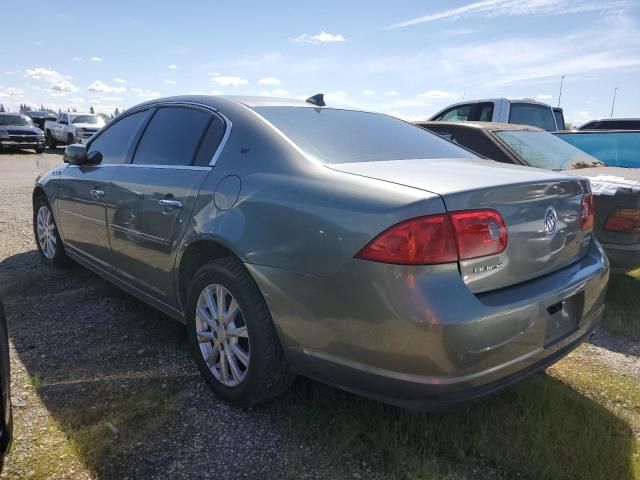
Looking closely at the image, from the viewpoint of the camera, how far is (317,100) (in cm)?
337

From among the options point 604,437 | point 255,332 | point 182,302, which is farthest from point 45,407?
point 604,437

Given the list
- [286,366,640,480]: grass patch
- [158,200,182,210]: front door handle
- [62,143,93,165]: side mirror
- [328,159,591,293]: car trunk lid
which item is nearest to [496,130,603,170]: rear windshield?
[328,159,591,293]: car trunk lid

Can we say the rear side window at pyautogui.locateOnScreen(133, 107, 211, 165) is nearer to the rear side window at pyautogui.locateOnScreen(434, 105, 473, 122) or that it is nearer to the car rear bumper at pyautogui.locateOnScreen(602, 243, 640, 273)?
Answer: the car rear bumper at pyautogui.locateOnScreen(602, 243, 640, 273)

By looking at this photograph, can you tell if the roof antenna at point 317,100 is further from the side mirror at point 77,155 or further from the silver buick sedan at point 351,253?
the side mirror at point 77,155

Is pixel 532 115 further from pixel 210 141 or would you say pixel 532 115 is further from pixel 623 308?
pixel 210 141

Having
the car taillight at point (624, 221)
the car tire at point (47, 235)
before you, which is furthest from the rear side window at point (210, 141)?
the car taillight at point (624, 221)

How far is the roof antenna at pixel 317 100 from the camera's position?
10.8 feet

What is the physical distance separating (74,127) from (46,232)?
1900cm

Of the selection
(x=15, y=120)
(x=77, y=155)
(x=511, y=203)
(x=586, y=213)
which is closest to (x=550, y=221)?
(x=511, y=203)

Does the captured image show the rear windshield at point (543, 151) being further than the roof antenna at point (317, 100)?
Yes

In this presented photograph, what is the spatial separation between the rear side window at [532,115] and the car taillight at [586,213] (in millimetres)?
5663

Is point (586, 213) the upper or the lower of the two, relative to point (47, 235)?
upper

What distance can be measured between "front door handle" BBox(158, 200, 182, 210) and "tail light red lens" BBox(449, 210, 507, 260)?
5.06 feet

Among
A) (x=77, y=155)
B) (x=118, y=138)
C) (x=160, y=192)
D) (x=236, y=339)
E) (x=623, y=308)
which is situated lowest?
(x=623, y=308)
